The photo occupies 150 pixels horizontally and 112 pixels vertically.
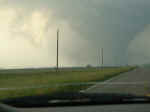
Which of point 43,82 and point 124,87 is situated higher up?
point 124,87

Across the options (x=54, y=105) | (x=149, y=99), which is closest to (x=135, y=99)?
(x=149, y=99)

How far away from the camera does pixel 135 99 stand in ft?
10.3

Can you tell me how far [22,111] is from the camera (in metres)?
2.46

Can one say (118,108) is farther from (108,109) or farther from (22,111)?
(22,111)

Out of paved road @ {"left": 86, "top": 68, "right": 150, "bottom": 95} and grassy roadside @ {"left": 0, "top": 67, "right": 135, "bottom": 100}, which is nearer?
paved road @ {"left": 86, "top": 68, "right": 150, "bottom": 95}

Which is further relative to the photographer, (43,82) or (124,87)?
(43,82)

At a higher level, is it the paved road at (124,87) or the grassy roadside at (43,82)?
the paved road at (124,87)

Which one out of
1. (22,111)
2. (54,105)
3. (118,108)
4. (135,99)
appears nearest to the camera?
(22,111)

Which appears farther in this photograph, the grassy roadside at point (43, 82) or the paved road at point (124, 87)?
the grassy roadside at point (43, 82)

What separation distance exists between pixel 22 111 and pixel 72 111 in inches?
16.1

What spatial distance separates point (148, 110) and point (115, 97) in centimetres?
73

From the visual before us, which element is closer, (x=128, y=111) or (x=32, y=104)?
(x=128, y=111)

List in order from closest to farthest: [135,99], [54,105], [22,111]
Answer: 1. [22,111]
2. [54,105]
3. [135,99]

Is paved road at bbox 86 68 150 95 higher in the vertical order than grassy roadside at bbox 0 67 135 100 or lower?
higher
